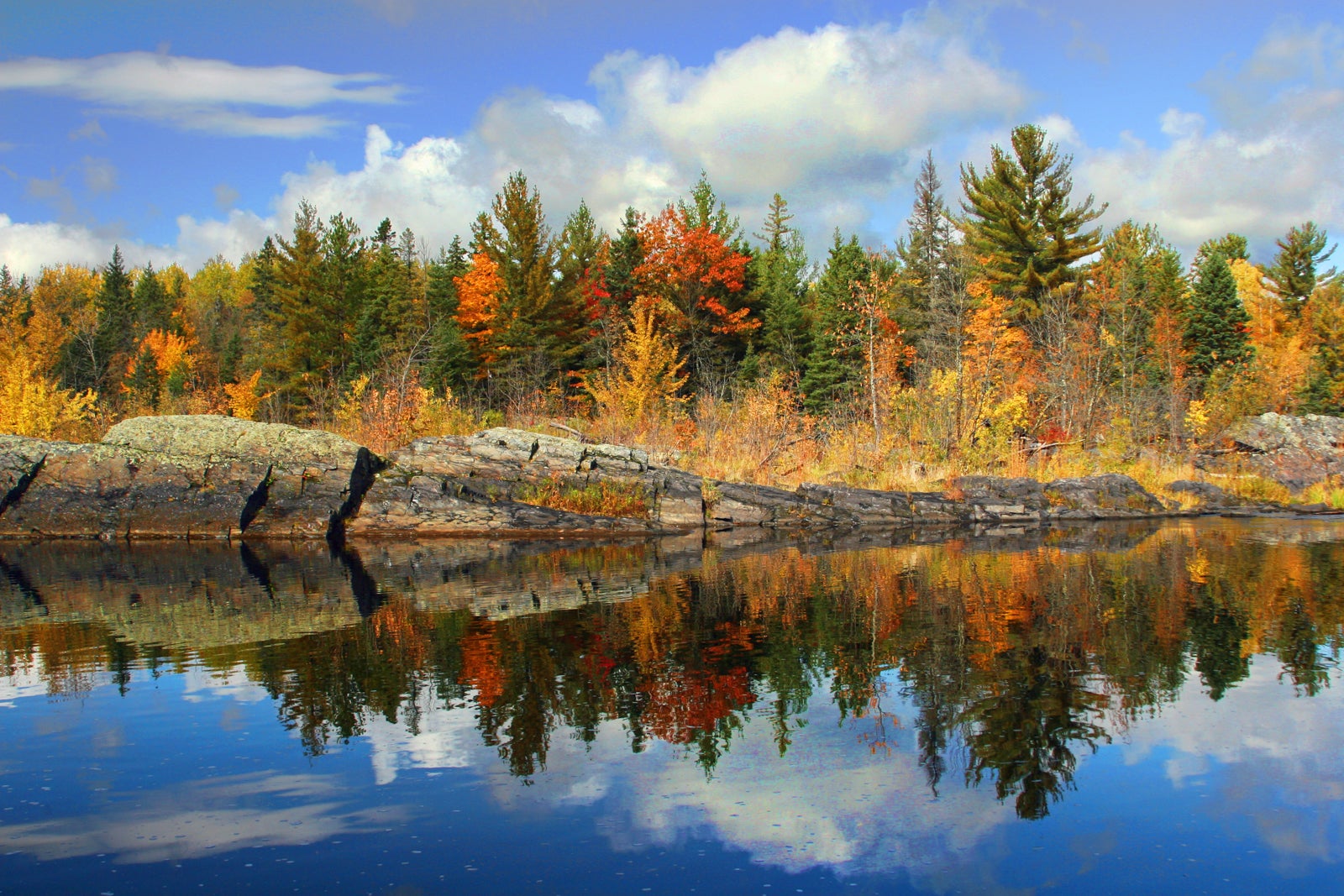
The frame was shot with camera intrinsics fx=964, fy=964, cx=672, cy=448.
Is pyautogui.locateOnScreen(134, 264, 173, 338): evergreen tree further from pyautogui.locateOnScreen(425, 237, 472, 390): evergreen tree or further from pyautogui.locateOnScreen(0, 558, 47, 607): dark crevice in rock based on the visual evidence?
pyautogui.locateOnScreen(0, 558, 47, 607): dark crevice in rock

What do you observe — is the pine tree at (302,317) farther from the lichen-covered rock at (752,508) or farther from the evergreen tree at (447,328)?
the lichen-covered rock at (752,508)

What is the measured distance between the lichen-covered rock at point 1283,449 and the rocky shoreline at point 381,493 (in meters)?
8.97

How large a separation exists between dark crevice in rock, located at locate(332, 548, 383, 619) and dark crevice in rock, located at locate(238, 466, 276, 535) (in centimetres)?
311

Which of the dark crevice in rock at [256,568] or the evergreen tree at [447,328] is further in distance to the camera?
the evergreen tree at [447,328]

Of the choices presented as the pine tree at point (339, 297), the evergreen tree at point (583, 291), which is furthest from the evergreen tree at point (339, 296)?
the evergreen tree at point (583, 291)

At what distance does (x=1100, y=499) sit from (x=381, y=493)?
15.1 m

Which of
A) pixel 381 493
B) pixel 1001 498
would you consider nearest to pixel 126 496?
pixel 381 493

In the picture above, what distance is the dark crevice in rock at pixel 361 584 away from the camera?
10266 millimetres

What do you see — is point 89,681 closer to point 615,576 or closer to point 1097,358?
point 615,576

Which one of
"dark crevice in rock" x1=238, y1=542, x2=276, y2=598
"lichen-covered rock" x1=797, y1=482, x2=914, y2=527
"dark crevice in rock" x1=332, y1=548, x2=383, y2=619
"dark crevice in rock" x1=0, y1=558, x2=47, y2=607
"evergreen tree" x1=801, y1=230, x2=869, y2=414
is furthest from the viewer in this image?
"evergreen tree" x1=801, y1=230, x2=869, y2=414

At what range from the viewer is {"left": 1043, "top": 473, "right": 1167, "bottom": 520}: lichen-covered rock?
2045cm

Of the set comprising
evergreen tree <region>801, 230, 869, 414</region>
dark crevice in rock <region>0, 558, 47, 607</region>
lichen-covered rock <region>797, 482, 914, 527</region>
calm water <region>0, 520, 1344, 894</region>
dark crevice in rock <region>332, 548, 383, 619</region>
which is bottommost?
calm water <region>0, 520, 1344, 894</region>

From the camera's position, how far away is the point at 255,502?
18.2 meters

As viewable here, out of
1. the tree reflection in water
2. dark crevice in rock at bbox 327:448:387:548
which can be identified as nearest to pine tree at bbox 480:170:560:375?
dark crevice in rock at bbox 327:448:387:548
